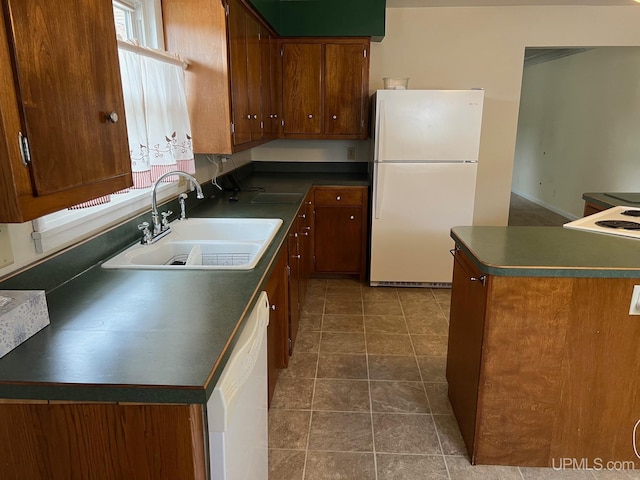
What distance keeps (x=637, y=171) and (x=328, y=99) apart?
11.6 ft

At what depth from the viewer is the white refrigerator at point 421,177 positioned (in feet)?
11.6

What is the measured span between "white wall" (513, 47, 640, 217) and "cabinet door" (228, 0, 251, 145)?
14.7 feet

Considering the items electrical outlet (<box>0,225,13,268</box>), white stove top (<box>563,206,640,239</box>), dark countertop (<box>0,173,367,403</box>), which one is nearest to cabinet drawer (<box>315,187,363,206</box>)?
white stove top (<box>563,206,640,239</box>)

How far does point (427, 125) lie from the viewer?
356 cm

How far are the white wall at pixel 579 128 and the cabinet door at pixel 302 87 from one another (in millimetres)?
3637

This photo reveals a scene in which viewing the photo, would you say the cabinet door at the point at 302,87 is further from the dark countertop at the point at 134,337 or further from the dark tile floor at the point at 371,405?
the dark countertop at the point at 134,337

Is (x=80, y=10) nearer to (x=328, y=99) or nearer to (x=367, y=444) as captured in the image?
(x=367, y=444)

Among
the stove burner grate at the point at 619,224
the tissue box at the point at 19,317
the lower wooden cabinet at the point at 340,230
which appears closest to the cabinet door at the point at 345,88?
the lower wooden cabinet at the point at 340,230

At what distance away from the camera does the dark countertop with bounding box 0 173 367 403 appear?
944mm

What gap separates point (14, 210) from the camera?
872mm

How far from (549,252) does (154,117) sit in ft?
5.76

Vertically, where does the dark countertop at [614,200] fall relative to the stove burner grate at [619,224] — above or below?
below

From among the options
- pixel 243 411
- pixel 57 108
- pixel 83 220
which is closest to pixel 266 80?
pixel 83 220

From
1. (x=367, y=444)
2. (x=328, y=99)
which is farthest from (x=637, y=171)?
(x=367, y=444)
